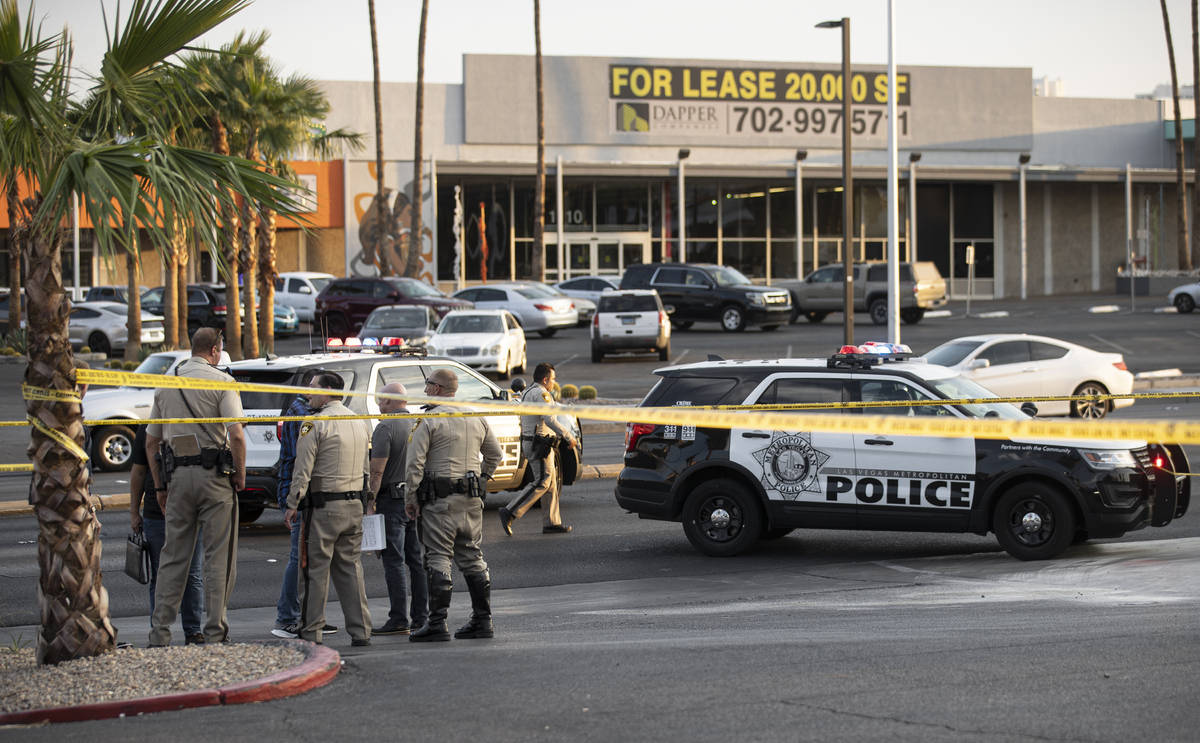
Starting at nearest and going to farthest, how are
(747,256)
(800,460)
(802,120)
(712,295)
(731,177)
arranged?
(800,460), (712,295), (731,177), (802,120), (747,256)

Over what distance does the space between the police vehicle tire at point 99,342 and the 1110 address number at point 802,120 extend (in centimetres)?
2795

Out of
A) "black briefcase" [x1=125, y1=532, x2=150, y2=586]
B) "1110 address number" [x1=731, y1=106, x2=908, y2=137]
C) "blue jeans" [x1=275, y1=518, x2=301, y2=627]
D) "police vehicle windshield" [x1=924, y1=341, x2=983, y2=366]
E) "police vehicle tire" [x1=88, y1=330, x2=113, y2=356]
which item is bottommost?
"blue jeans" [x1=275, y1=518, x2=301, y2=627]

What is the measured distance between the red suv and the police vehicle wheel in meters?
19.9

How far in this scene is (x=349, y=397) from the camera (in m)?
13.2

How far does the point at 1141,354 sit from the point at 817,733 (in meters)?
28.8

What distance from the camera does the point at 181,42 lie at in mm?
→ 7602

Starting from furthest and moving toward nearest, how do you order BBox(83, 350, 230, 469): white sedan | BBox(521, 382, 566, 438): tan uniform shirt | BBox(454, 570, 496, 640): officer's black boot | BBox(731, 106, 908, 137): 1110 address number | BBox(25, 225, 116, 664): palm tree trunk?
BBox(731, 106, 908, 137): 1110 address number
BBox(83, 350, 230, 469): white sedan
BBox(521, 382, 566, 438): tan uniform shirt
BBox(454, 570, 496, 640): officer's black boot
BBox(25, 225, 116, 664): palm tree trunk

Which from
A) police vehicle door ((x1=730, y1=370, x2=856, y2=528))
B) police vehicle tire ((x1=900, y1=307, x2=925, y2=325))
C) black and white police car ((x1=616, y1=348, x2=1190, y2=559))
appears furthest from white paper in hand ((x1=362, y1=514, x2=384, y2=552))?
police vehicle tire ((x1=900, y1=307, x2=925, y2=325))

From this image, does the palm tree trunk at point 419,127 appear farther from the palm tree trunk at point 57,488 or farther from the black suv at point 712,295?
the palm tree trunk at point 57,488

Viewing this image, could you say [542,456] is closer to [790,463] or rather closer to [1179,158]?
[790,463]

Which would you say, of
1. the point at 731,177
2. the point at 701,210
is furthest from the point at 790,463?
the point at 701,210

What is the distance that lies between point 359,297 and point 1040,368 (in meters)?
21.8

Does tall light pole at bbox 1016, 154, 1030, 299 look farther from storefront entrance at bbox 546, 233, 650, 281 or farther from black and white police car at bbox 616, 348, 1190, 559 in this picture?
black and white police car at bbox 616, 348, 1190, 559

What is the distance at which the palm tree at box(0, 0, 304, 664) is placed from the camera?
691cm
